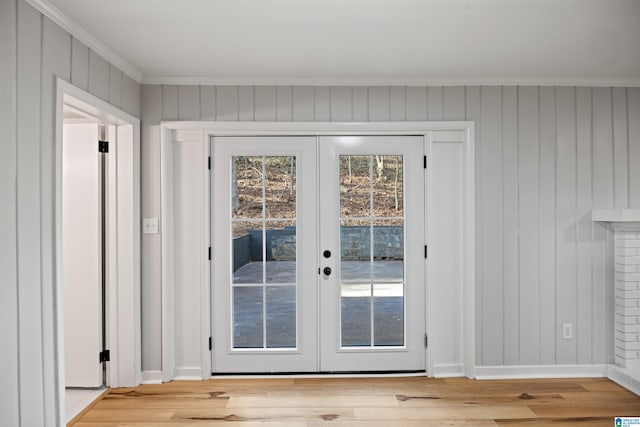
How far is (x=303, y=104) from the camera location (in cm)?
358

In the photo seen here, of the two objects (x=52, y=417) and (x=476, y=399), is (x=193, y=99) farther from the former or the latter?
(x=476, y=399)

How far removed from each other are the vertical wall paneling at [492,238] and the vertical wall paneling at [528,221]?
17 cm

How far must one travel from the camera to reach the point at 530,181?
3.61m

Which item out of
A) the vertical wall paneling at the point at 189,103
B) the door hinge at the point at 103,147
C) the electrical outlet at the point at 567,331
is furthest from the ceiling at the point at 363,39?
the electrical outlet at the point at 567,331

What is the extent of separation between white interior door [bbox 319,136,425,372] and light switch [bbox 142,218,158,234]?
1.33m

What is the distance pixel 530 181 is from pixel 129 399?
138 inches

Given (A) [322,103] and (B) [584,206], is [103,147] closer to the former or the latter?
(A) [322,103]

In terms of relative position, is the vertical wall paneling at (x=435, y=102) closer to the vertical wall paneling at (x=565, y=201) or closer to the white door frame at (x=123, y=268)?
the vertical wall paneling at (x=565, y=201)

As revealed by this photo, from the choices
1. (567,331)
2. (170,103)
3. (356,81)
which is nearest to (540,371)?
(567,331)

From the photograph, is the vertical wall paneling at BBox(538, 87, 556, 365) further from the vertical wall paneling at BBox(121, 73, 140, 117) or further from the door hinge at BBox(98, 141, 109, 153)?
the door hinge at BBox(98, 141, 109, 153)

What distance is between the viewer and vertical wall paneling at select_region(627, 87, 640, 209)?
3.62 m

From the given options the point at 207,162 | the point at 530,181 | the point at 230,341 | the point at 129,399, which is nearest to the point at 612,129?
the point at 530,181

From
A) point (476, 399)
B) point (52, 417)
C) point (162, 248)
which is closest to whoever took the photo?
point (52, 417)

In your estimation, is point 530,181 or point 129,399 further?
point 530,181
